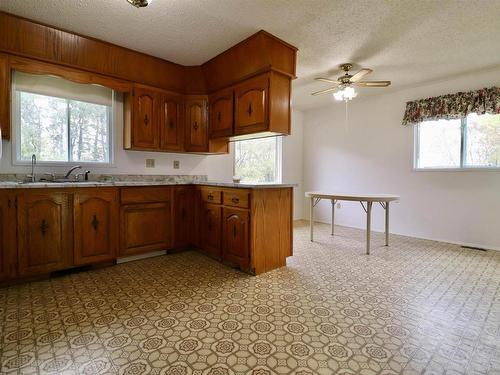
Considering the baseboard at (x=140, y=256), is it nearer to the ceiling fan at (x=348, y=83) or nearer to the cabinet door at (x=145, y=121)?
the cabinet door at (x=145, y=121)

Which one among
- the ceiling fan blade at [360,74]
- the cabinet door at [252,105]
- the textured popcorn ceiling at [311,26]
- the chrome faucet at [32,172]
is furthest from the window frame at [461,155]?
the chrome faucet at [32,172]

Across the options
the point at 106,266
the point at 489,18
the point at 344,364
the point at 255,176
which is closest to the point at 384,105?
the point at 489,18

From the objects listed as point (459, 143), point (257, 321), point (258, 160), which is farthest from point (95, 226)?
point (459, 143)

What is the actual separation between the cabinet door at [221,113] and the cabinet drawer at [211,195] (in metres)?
0.78

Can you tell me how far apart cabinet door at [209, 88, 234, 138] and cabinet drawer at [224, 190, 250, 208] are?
91 cm

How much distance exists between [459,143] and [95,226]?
4917 mm

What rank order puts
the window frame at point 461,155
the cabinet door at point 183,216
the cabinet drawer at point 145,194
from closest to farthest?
1. the cabinet drawer at point 145,194
2. the cabinet door at point 183,216
3. the window frame at point 461,155

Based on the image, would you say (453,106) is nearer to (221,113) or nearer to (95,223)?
(221,113)

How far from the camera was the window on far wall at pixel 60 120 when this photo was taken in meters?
2.70

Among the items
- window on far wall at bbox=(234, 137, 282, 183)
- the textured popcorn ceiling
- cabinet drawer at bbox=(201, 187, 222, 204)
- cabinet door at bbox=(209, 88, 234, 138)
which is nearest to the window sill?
the textured popcorn ceiling

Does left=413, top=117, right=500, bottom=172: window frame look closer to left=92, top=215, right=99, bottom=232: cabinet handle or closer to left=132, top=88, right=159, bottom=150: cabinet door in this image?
left=132, top=88, right=159, bottom=150: cabinet door

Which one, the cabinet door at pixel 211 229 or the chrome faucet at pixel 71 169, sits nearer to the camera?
the chrome faucet at pixel 71 169

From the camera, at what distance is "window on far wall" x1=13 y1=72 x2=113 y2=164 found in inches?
106

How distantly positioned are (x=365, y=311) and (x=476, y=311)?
2.67 ft
